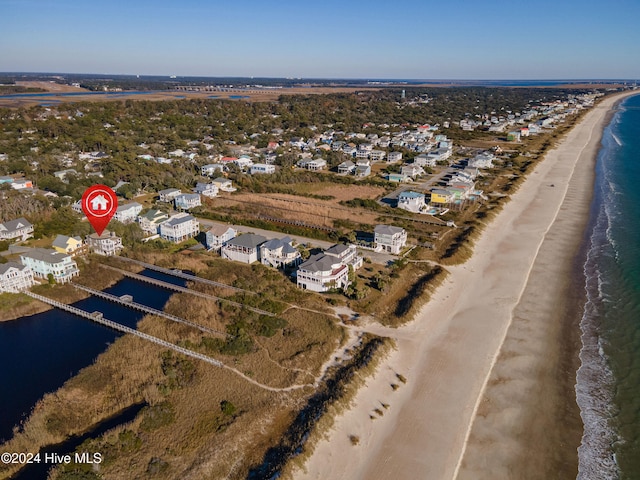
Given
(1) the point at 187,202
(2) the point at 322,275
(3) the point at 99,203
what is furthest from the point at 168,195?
(2) the point at 322,275

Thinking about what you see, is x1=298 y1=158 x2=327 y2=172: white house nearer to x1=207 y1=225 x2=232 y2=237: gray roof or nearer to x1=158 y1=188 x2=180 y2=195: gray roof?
x1=158 y1=188 x2=180 y2=195: gray roof

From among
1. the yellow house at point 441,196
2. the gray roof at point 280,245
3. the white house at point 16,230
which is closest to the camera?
the gray roof at point 280,245

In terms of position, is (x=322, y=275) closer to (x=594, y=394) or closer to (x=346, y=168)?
(x=594, y=394)

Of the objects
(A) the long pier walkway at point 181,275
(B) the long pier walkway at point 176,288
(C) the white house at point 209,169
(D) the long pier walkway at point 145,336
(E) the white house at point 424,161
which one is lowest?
(D) the long pier walkway at point 145,336

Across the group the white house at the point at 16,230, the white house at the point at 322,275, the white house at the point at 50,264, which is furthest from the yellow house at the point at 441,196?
the white house at the point at 16,230

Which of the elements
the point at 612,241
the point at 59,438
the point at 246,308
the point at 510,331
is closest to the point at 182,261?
the point at 246,308

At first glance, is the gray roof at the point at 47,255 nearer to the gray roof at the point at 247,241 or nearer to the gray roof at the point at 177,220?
the gray roof at the point at 177,220
